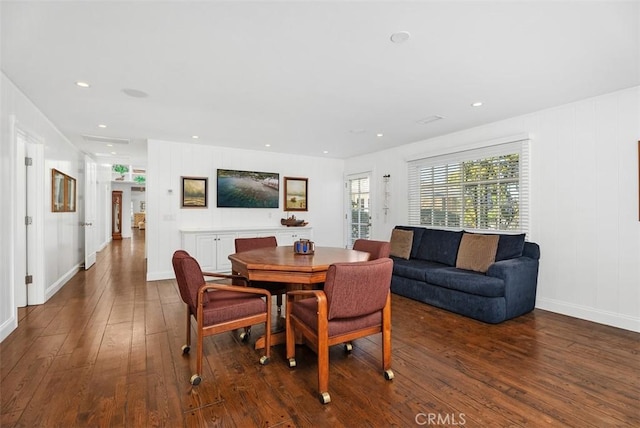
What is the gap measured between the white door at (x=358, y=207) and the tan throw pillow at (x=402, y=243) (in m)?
1.51

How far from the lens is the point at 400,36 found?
220 centimetres

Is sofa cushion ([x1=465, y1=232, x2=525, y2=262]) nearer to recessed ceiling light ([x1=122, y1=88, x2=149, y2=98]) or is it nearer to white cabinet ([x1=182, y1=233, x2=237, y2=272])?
white cabinet ([x1=182, y1=233, x2=237, y2=272])

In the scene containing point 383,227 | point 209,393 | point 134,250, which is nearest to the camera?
point 209,393

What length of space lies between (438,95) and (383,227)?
131 inches

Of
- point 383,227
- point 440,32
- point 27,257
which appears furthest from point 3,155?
point 383,227

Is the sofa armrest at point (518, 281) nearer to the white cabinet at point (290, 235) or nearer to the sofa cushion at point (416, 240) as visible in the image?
the sofa cushion at point (416, 240)

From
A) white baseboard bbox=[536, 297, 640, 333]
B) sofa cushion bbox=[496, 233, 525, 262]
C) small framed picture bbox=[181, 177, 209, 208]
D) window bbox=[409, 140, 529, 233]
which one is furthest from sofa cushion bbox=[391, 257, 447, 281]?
small framed picture bbox=[181, 177, 209, 208]

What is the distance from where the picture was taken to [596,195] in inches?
135

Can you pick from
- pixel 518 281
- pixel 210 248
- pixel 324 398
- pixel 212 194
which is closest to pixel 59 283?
pixel 210 248

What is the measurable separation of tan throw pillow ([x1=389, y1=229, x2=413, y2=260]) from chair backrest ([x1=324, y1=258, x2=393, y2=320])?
10.0ft

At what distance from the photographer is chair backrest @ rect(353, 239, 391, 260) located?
3.16 metres

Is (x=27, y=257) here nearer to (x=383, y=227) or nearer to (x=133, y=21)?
(x=133, y=21)

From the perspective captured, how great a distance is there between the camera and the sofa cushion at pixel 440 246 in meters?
4.48

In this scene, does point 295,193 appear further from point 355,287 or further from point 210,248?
point 355,287
